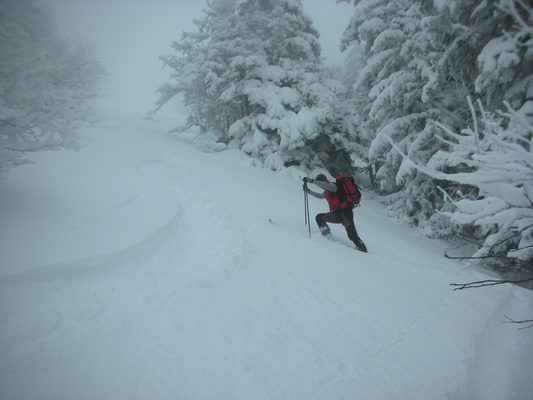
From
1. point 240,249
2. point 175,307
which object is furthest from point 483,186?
point 240,249

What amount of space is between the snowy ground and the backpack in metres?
1.01

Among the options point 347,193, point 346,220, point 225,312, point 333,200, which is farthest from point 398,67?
point 225,312

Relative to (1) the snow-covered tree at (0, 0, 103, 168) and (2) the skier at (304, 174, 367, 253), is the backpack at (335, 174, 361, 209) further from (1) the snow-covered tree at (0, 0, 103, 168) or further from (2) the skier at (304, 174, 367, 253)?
(1) the snow-covered tree at (0, 0, 103, 168)

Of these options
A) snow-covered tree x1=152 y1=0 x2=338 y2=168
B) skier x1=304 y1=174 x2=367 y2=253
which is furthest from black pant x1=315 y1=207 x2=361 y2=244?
snow-covered tree x1=152 y1=0 x2=338 y2=168

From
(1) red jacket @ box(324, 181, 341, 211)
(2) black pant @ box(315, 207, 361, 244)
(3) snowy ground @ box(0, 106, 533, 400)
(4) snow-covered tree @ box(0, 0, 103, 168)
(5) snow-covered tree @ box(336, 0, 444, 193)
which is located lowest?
(3) snowy ground @ box(0, 106, 533, 400)

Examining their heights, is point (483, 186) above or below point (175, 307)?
above

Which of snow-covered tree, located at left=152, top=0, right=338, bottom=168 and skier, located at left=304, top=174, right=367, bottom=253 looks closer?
skier, located at left=304, top=174, right=367, bottom=253

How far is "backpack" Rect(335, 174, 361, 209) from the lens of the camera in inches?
225

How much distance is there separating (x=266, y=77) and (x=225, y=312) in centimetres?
1197

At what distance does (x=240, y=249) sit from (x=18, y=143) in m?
5.81

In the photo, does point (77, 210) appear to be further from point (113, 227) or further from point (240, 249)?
point (240, 249)

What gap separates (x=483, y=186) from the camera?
5.36ft

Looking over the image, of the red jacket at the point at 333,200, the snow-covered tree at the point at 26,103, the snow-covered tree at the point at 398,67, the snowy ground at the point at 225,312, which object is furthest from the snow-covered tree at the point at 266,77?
the snow-covered tree at the point at 26,103

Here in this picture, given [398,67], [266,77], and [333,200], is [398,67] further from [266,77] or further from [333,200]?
[333,200]
